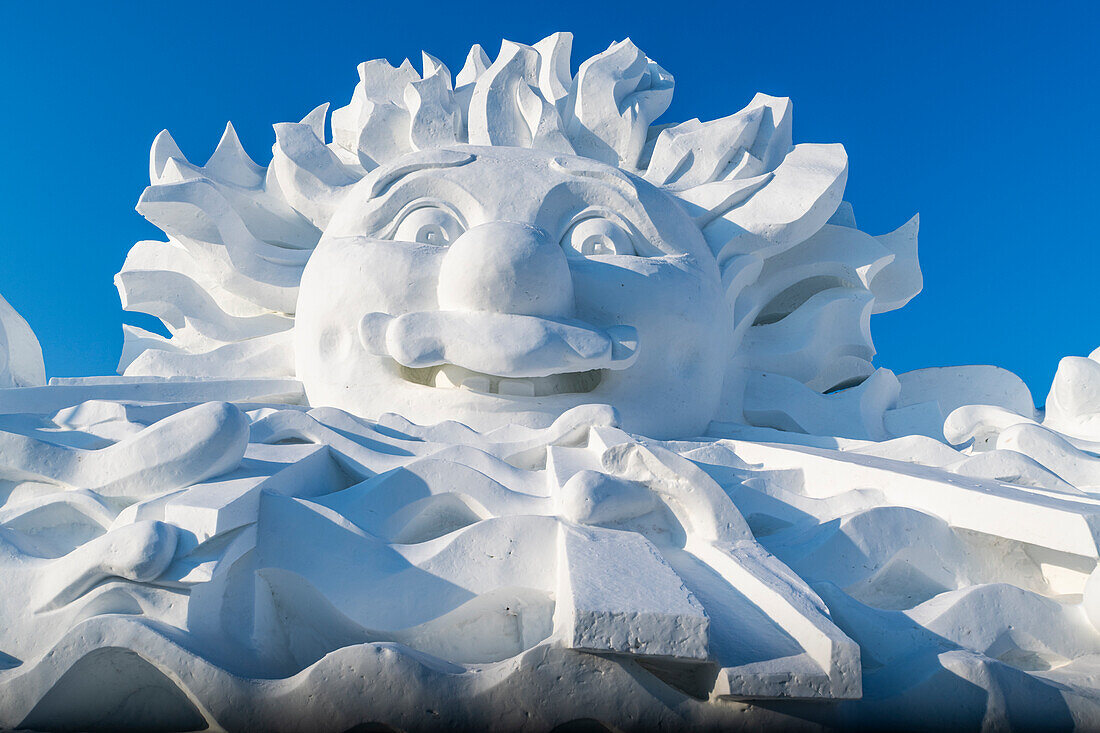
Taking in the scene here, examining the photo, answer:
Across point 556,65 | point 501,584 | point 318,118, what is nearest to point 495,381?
point 501,584

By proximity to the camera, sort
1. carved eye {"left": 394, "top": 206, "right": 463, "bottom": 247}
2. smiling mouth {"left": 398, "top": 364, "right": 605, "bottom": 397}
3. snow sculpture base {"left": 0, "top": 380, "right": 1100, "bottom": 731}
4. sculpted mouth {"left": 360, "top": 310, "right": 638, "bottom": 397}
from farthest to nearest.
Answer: carved eye {"left": 394, "top": 206, "right": 463, "bottom": 247} < smiling mouth {"left": 398, "top": 364, "right": 605, "bottom": 397} < sculpted mouth {"left": 360, "top": 310, "right": 638, "bottom": 397} < snow sculpture base {"left": 0, "top": 380, "right": 1100, "bottom": 731}

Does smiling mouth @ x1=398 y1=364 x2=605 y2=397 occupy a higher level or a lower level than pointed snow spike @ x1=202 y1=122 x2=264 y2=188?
lower

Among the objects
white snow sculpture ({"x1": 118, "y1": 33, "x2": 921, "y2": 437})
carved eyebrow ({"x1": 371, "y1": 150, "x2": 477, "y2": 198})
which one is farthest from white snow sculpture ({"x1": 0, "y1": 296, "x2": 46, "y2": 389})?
carved eyebrow ({"x1": 371, "y1": 150, "x2": 477, "y2": 198})

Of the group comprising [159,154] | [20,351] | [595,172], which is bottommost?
[20,351]

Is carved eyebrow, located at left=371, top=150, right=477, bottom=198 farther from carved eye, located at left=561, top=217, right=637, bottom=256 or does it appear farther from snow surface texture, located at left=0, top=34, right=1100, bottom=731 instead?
carved eye, located at left=561, top=217, right=637, bottom=256

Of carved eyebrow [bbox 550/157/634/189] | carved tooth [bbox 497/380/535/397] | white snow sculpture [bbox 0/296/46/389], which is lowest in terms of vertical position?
carved tooth [bbox 497/380/535/397]

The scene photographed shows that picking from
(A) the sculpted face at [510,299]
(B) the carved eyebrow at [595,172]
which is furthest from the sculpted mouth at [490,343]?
(B) the carved eyebrow at [595,172]

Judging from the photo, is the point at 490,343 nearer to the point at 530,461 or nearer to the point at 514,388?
the point at 514,388
